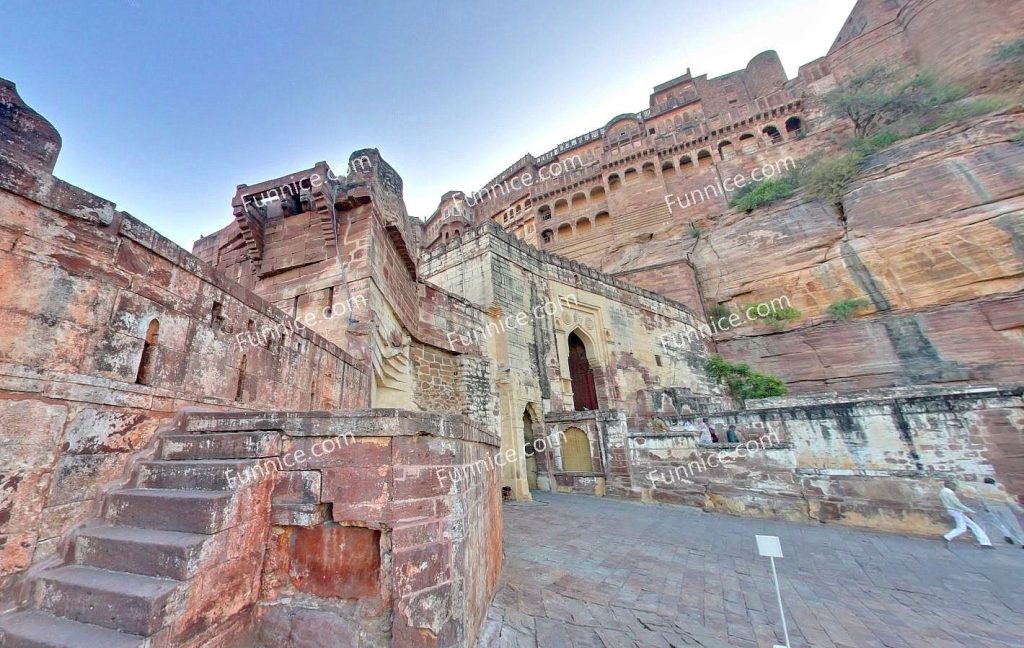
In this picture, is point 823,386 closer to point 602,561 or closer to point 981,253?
point 981,253

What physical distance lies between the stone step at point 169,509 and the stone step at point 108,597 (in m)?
0.23

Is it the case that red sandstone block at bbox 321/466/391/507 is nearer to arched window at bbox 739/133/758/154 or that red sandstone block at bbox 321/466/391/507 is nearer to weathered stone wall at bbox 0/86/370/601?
weathered stone wall at bbox 0/86/370/601

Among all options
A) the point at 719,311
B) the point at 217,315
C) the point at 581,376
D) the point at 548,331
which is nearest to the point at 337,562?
the point at 217,315

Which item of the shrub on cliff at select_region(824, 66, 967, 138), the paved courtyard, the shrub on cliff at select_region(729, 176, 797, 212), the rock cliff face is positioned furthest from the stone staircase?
the shrub on cliff at select_region(824, 66, 967, 138)

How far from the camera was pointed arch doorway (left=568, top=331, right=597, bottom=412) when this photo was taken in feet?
50.6

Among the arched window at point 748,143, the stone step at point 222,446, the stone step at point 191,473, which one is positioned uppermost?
the arched window at point 748,143

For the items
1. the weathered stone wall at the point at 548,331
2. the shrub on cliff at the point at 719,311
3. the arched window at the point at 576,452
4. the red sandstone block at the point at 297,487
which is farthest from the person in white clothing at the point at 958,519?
the shrub on cliff at the point at 719,311

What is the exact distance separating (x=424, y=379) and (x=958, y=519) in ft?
32.6

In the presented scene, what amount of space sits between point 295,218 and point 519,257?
8143mm

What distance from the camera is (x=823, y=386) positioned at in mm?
16906

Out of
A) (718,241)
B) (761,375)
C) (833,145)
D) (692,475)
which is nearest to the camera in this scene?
(692,475)

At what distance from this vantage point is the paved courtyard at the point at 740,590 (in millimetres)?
2930

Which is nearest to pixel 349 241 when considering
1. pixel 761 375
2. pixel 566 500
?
pixel 566 500

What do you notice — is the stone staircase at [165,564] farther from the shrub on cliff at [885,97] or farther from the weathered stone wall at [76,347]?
the shrub on cliff at [885,97]
